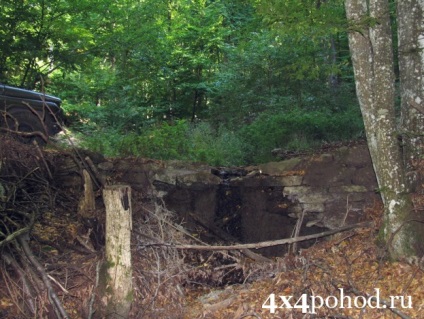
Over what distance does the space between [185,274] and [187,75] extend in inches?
469

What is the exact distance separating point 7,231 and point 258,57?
356 inches

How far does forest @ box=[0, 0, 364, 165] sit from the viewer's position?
9406 mm

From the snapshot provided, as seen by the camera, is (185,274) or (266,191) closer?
(185,274)

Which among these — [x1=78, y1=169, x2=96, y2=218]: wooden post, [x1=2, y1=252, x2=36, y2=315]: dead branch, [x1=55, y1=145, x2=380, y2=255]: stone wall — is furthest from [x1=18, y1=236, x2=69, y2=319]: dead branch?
[x1=55, y1=145, x2=380, y2=255]: stone wall

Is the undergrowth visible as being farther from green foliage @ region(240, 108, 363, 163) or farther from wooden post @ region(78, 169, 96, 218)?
wooden post @ region(78, 169, 96, 218)

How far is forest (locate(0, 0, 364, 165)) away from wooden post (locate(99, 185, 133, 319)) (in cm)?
235

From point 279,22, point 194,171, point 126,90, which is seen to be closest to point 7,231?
point 194,171

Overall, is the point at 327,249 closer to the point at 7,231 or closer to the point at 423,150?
the point at 423,150

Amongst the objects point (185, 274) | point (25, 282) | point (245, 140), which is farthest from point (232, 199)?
point (25, 282)

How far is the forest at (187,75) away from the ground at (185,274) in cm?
198

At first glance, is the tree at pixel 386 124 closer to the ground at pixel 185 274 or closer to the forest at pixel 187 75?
the ground at pixel 185 274

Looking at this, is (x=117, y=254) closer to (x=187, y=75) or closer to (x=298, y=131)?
(x=298, y=131)

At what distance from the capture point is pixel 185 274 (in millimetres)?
5984

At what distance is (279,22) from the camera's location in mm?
5871
